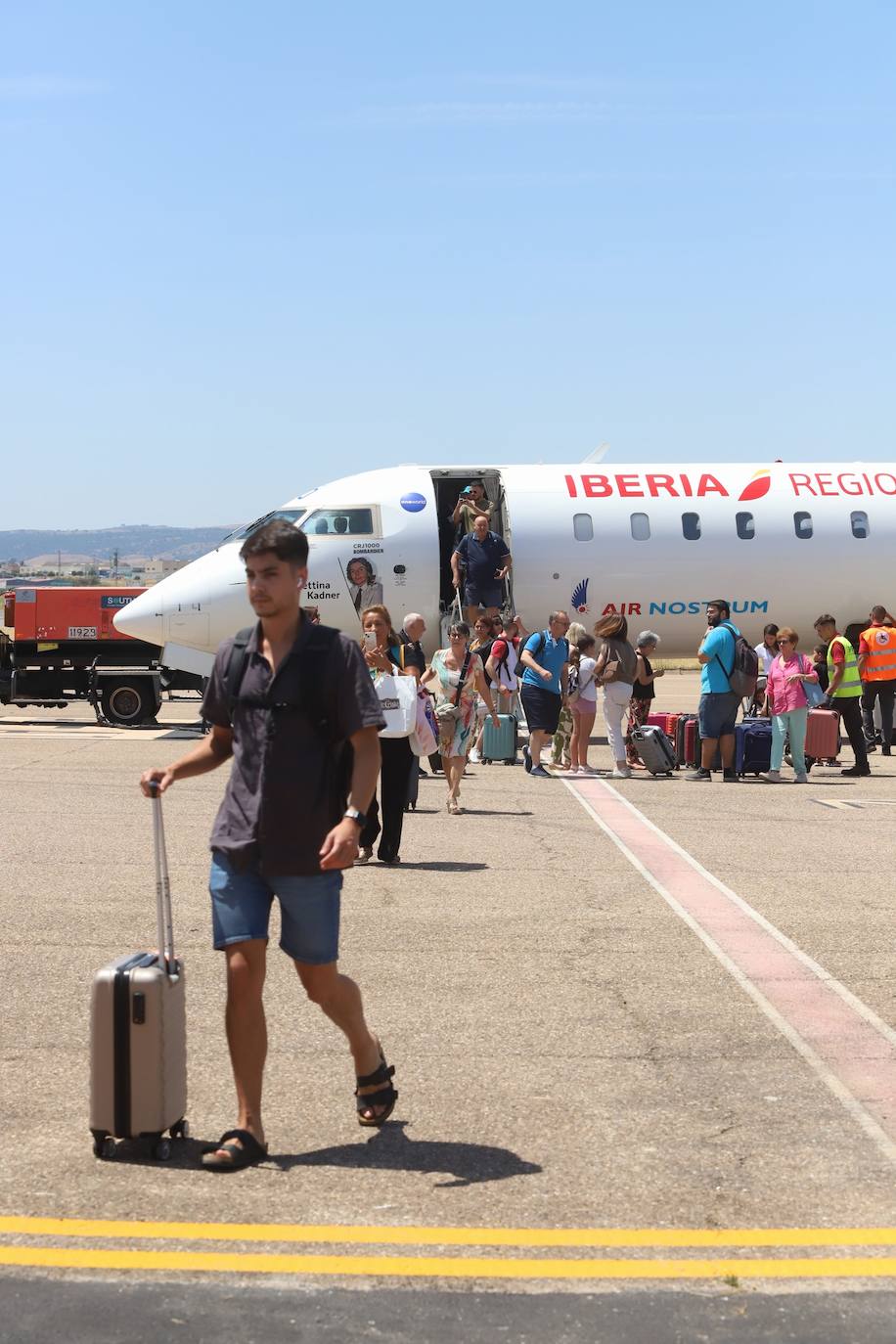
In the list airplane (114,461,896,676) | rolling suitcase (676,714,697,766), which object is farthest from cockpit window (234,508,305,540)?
rolling suitcase (676,714,697,766)

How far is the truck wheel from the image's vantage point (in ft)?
76.4

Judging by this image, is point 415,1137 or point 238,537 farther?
point 238,537

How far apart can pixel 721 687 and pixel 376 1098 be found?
1198 centimetres

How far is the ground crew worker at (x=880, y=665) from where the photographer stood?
63.2 ft

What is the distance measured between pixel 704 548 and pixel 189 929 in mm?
15279

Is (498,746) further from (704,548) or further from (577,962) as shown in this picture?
(577,962)

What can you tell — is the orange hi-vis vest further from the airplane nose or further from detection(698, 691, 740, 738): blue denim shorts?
the airplane nose

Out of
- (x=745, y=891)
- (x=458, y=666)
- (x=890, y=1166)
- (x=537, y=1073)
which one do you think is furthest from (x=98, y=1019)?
(x=458, y=666)

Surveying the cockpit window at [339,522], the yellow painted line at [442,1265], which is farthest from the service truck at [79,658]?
the yellow painted line at [442,1265]

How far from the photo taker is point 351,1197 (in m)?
4.85

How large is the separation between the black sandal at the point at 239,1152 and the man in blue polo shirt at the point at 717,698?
1221 centimetres

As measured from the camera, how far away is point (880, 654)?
19250 millimetres

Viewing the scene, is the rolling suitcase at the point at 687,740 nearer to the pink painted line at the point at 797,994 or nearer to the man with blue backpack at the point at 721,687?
the man with blue backpack at the point at 721,687

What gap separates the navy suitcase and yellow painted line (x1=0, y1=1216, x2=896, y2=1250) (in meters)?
13.0
